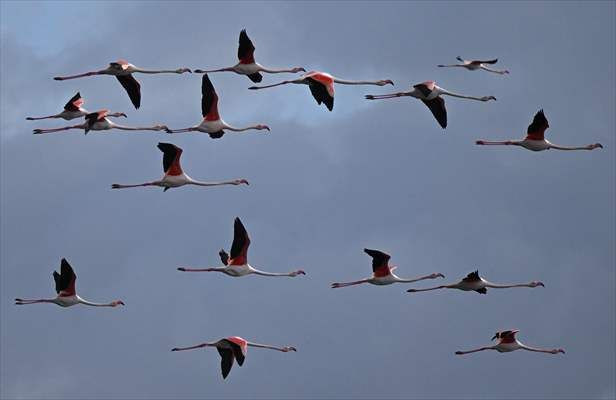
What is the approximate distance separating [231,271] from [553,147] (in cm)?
1049

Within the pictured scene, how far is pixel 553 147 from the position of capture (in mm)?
54469

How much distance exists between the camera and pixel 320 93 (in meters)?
47.6

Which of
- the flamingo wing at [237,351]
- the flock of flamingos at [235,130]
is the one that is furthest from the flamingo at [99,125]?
the flamingo wing at [237,351]

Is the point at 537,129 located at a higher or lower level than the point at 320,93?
Result: lower

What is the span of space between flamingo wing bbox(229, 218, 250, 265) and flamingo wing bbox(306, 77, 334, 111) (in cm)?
614

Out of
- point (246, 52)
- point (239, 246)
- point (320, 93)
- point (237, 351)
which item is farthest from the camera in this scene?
point (239, 246)

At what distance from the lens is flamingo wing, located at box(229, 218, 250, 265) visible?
52.8 meters

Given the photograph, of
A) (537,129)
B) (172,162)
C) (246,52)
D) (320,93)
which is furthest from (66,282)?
(537,129)

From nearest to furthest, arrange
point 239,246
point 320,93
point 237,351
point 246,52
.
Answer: point 320,93
point 237,351
point 246,52
point 239,246

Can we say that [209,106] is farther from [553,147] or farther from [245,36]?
[553,147]

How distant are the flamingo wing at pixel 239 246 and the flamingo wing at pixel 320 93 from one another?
6.14 metres

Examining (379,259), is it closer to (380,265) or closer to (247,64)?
(380,265)

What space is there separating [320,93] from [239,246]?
772 centimetres

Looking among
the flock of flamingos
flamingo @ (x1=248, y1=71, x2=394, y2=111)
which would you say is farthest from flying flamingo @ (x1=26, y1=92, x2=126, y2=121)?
flamingo @ (x1=248, y1=71, x2=394, y2=111)
